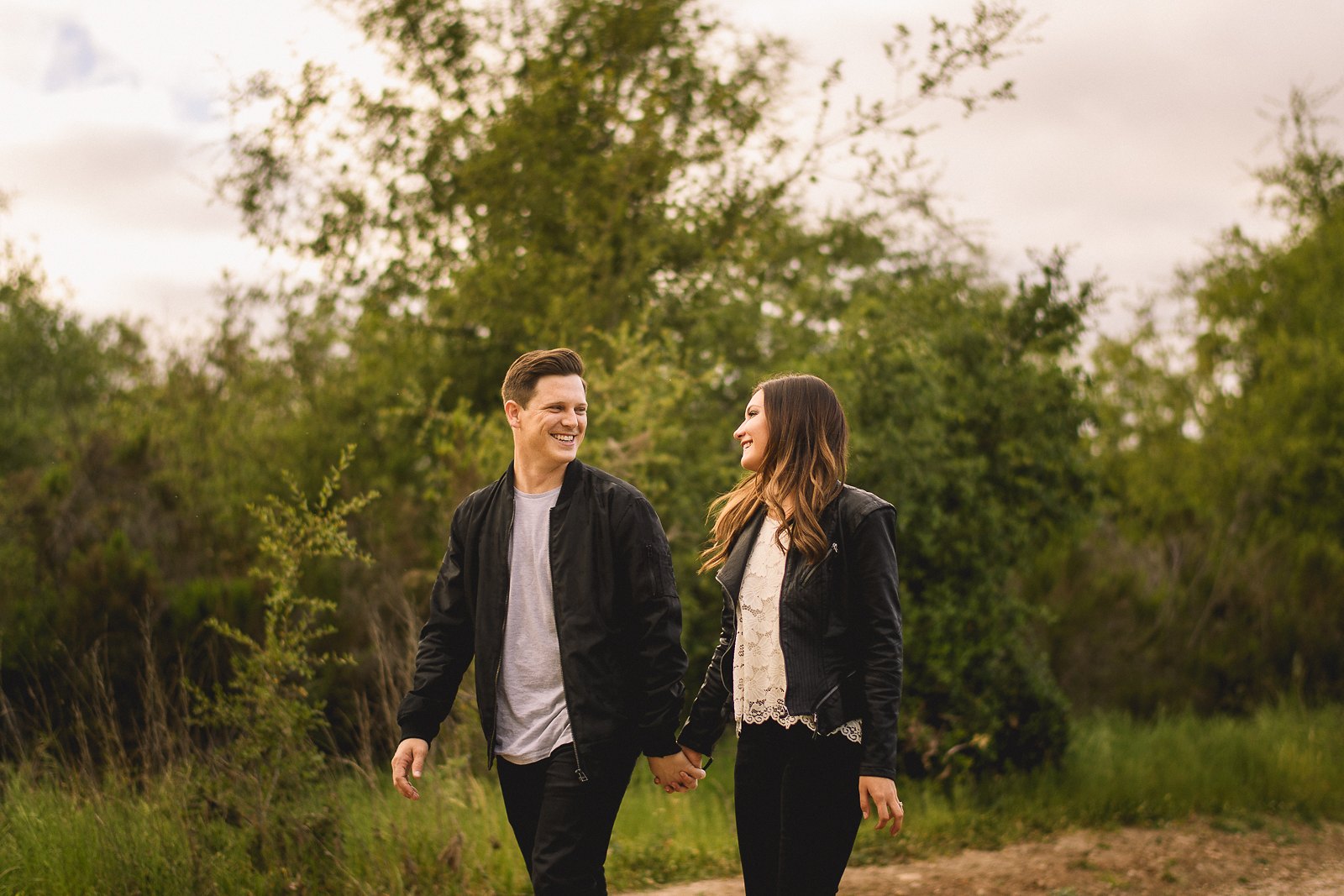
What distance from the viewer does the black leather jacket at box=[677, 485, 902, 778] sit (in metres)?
3.17

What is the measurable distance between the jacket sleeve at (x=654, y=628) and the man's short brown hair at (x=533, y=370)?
0.45m

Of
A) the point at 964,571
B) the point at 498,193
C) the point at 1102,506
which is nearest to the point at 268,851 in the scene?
the point at 964,571

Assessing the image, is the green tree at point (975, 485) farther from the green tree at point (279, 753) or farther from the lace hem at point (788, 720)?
the lace hem at point (788, 720)

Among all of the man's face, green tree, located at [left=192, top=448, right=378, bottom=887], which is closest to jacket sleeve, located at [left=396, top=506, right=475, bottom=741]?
the man's face

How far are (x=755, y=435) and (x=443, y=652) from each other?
1.14 meters

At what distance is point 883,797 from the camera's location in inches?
121

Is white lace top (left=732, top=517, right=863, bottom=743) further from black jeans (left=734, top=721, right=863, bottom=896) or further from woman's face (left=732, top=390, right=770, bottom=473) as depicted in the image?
woman's face (left=732, top=390, right=770, bottom=473)

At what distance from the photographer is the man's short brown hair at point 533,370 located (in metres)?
3.57

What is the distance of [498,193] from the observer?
11812 mm

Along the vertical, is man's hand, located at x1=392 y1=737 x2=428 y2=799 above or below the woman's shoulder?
below

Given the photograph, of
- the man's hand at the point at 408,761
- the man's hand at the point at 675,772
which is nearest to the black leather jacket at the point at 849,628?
the man's hand at the point at 675,772

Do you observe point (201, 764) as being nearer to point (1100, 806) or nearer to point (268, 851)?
point (268, 851)

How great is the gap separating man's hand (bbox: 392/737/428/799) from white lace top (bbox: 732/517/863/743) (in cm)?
92

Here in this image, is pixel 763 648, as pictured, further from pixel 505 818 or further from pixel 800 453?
pixel 505 818
